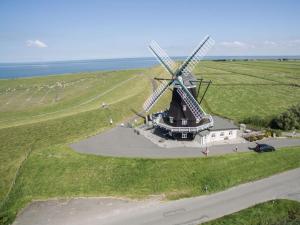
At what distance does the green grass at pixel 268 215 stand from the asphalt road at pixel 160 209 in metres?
0.97

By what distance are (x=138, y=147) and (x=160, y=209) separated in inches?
615

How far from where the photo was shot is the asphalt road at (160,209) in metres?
29.5

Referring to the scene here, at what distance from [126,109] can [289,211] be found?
4605cm

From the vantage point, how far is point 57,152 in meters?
44.6

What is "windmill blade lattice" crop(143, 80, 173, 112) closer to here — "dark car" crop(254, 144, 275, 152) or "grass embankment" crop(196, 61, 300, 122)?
"dark car" crop(254, 144, 275, 152)

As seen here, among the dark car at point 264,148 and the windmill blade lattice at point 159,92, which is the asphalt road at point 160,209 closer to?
the dark car at point 264,148

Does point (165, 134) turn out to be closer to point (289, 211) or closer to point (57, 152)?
point (57, 152)

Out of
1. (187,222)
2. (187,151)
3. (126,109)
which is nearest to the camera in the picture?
(187,222)

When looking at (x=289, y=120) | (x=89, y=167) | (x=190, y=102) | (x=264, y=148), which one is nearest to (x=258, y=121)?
(x=289, y=120)

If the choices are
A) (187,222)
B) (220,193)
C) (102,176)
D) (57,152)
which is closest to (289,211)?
(220,193)

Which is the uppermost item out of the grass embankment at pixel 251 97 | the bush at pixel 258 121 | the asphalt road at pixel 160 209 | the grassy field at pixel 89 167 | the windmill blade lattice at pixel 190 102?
the windmill blade lattice at pixel 190 102

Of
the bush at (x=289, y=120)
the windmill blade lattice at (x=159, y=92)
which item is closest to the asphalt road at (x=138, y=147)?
the bush at (x=289, y=120)

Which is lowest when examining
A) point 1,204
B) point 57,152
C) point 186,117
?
point 1,204

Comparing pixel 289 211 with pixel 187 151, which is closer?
pixel 289 211
